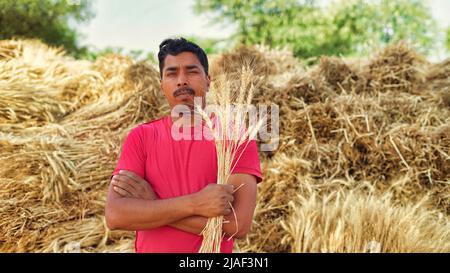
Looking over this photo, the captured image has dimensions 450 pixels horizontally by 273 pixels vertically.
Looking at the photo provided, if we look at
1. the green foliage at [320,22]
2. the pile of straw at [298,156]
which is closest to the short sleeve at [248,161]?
the pile of straw at [298,156]

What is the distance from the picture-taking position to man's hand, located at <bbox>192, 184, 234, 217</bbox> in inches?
65.4

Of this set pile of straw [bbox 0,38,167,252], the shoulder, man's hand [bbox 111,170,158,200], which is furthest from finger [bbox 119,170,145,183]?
pile of straw [bbox 0,38,167,252]

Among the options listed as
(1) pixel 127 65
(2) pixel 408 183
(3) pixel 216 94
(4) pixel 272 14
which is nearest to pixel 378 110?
(2) pixel 408 183

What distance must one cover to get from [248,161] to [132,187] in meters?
0.39

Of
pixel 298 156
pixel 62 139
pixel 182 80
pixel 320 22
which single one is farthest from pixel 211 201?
pixel 320 22

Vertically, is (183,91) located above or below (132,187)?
above

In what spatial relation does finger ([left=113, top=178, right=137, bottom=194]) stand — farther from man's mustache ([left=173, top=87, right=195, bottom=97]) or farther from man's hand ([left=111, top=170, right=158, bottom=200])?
man's mustache ([left=173, top=87, right=195, bottom=97])

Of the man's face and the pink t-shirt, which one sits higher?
the man's face

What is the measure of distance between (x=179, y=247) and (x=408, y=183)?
2.71 meters

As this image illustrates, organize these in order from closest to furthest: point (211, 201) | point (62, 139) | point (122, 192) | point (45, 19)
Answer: point (211, 201)
point (122, 192)
point (62, 139)
point (45, 19)

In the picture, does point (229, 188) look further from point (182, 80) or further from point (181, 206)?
point (182, 80)

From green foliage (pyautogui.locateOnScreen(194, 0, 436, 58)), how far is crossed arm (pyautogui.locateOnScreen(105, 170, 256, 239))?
12098 millimetres

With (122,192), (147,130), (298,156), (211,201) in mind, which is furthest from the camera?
(298,156)

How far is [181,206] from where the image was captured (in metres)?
1.67
